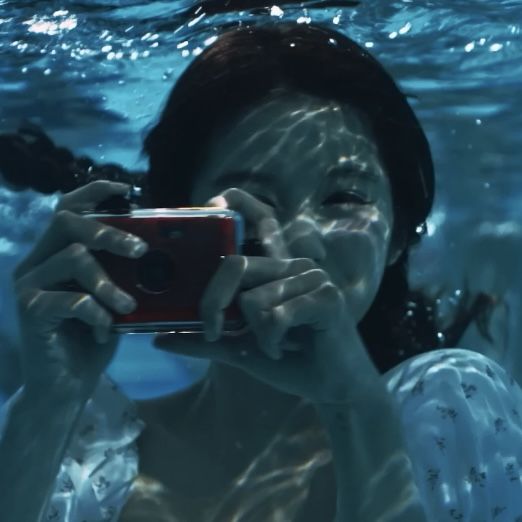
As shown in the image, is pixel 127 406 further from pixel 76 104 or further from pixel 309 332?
pixel 76 104

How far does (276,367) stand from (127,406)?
682 millimetres

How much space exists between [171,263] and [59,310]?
0.79 ft

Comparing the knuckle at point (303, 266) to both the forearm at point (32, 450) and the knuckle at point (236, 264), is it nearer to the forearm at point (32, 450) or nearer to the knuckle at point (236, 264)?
the knuckle at point (236, 264)

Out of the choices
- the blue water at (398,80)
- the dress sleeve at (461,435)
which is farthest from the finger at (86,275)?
the blue water at (398,80)

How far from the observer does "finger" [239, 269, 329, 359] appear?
172 centimetres

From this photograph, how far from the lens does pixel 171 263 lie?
179cm

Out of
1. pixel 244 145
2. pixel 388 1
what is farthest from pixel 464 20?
pixel 244 145

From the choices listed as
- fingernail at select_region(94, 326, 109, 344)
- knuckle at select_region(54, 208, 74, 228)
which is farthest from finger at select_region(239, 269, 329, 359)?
knuckle at select_region(54, 208, 74, 228)

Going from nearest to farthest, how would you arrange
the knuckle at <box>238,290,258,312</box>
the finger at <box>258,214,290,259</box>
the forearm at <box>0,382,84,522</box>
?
1. the knuckle at <box>238,290,258,312</box>
2. the finger at <box>258,214,290,259</box>
3. the forearm at <box>0,382,84,522</box>

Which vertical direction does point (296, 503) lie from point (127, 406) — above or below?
below

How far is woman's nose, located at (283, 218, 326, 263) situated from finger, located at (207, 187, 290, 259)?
8.5 inches

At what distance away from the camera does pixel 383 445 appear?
2.00m

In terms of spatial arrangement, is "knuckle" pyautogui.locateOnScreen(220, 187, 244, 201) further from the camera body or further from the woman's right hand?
the woman's right hand

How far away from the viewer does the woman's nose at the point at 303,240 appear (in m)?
2.07
